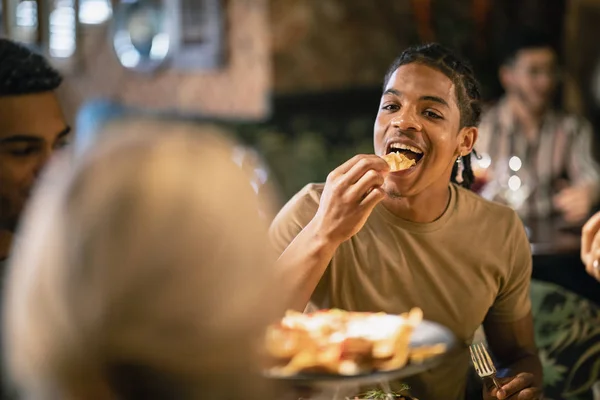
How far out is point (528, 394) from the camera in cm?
179

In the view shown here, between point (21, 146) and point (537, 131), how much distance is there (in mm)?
3645

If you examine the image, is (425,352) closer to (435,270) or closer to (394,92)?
(435,270)

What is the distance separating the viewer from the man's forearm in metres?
1.76

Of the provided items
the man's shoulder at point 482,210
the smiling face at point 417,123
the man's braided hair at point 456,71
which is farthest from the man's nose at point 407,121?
the man's shoulder at point 482,210

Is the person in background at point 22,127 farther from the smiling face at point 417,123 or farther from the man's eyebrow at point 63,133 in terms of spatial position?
the smiling face at point 417,123

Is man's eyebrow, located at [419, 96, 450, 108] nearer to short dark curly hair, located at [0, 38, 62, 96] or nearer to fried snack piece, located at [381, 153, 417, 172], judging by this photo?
fried snack piece, located at [381, 153, 417, 172]

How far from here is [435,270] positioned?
2012mm

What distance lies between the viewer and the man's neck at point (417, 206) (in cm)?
205

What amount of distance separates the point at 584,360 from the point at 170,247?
2000 millimetres

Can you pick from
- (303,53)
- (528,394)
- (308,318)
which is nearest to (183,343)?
(308,318)

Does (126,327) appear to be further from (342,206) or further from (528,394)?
(528,394)

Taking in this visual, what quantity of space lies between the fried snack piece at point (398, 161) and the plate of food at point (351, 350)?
45 centimetres

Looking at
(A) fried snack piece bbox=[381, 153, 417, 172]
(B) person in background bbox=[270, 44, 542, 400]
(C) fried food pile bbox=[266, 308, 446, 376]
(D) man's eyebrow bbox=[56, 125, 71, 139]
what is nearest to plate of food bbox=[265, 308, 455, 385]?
(C) fried food pile bbox=[266, 308, 446, 376]

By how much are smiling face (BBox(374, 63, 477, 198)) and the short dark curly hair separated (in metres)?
0.76
